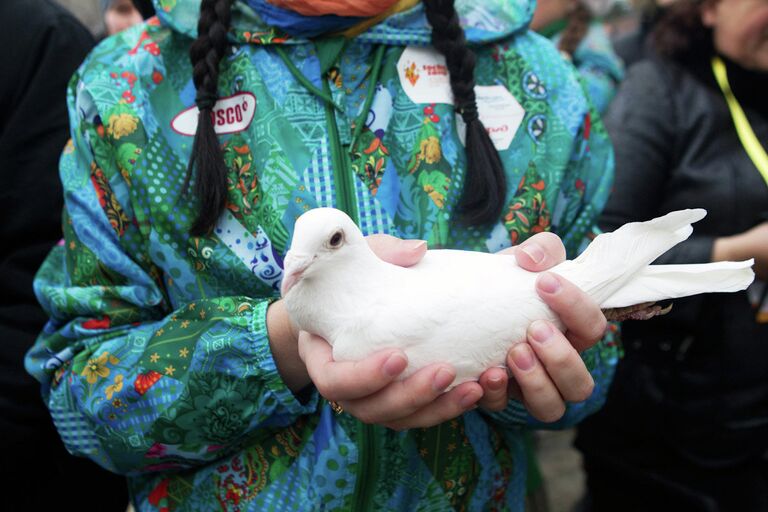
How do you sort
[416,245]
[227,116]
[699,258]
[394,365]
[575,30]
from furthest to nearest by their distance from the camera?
[575,30], [699,258], [227,116], [416,245], [394,365]

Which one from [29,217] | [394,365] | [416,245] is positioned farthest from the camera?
[29,217]

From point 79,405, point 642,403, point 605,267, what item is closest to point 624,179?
point 642,403

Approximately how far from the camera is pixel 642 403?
212 cm

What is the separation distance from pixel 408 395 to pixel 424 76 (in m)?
0.67

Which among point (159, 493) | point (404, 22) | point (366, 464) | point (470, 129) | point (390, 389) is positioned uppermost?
point (404, 22)

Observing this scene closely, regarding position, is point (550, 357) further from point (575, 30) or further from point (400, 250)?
point (575, 30)

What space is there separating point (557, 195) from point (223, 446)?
815mm

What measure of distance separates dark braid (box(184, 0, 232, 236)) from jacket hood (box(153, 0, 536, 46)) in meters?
0.05

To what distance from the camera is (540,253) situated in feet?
3.78

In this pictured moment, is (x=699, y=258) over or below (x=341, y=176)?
below

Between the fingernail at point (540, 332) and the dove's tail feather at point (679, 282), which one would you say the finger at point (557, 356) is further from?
the dove's tail feather at point (679, 282)

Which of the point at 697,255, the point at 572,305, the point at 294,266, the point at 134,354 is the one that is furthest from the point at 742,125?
the point at 134,354

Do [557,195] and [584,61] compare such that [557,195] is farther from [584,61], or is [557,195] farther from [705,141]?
[584,61]

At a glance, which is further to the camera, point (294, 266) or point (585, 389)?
point (585, 389)
